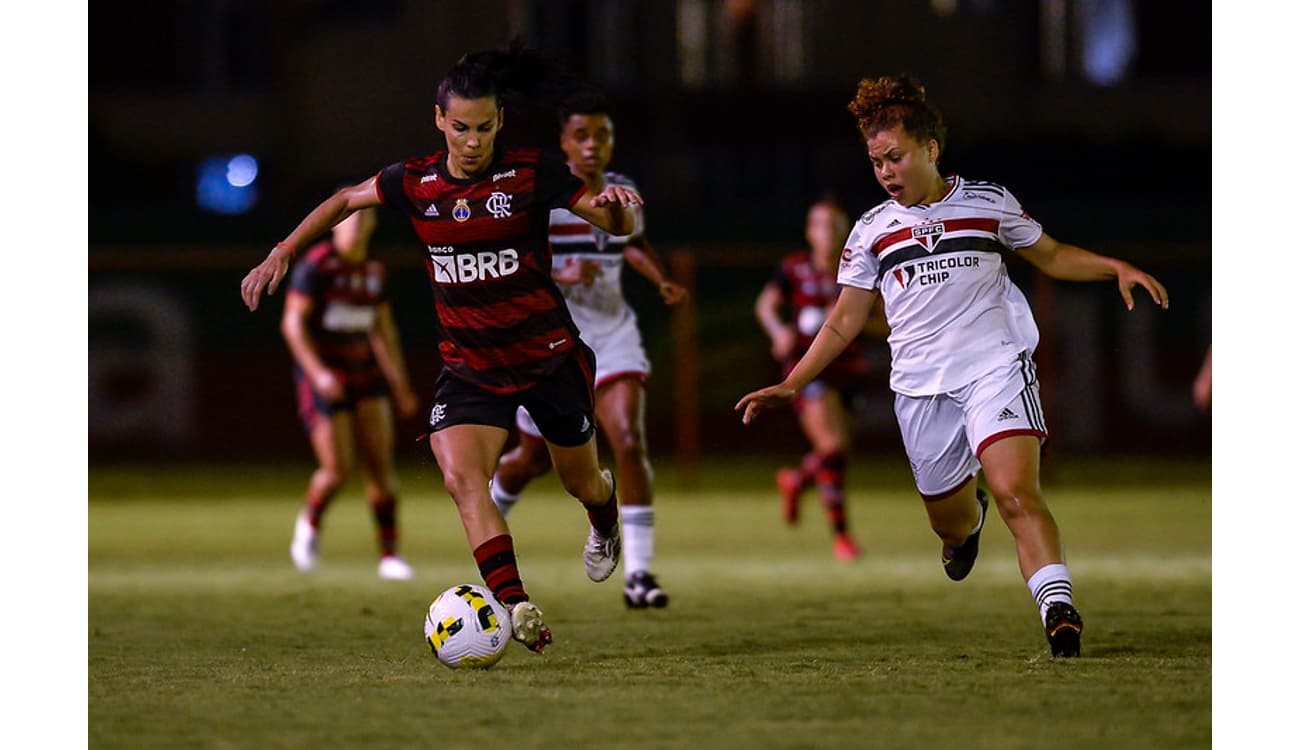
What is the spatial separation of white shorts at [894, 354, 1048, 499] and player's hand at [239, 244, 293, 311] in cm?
223

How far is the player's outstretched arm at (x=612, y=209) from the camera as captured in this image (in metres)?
6.41

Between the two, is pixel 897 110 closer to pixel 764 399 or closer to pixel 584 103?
pixel 764 399

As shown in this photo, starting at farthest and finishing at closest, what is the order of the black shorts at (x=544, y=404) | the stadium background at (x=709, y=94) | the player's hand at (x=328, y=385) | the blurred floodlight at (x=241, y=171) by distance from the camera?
the blurred floodlight at (x=241, y=171)
the stadium background at (x=709, y=94)
the player's hand at (x=328, y=385)
the black shorts at (x=544, y=404)

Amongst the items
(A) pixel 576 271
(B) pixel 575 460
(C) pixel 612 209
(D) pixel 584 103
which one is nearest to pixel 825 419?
(A) pixel 576 271

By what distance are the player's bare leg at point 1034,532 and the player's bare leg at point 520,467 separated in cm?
291

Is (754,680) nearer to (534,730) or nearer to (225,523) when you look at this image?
(534,730)

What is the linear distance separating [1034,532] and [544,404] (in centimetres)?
183

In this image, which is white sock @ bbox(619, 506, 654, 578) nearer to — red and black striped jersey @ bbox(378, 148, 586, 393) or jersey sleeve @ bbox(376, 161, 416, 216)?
red and black striped jersey @ bbox(378, 148, 586, 393)

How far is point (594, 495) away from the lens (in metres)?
7.30

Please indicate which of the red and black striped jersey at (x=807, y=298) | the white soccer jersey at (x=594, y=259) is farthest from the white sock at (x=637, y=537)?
the red and black striped jersey at (x=807, y=298)

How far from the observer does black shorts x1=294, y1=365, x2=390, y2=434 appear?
10.4m

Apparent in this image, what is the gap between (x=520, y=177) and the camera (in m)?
6.62

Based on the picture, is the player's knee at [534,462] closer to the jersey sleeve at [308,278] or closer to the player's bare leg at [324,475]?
the player's bare leg at [324,475]

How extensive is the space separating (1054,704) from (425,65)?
77.3ft
